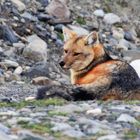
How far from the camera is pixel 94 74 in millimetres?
11875

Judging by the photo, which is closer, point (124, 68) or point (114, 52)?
point (124, 68)

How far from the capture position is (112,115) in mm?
8594

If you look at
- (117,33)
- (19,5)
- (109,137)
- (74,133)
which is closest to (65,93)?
(74,133)

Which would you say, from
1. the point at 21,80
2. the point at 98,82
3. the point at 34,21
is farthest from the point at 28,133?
the point at 34,21

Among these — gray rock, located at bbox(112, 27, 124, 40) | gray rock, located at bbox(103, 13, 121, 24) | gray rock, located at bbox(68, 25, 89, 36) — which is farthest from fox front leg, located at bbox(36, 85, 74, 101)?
gray rock, located at bbox(103, 13, 121, 24)

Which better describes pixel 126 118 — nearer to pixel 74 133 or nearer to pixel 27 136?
pixel 74 133

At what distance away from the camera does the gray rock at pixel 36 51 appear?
61.0ft

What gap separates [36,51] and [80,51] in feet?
18.8

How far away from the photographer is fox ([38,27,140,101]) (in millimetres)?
11103

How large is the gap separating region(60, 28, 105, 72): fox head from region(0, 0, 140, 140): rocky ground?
18.8 inches

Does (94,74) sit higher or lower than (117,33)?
higher

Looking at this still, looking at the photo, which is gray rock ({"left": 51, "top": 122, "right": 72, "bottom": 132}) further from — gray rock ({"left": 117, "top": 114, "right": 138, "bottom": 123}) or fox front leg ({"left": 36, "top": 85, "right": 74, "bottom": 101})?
fox front leg ({"left": 36, "top": 85, "right": 74, "bottom": 101})

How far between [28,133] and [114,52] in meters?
16.3

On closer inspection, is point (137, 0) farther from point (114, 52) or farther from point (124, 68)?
point (124, 68)
